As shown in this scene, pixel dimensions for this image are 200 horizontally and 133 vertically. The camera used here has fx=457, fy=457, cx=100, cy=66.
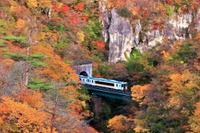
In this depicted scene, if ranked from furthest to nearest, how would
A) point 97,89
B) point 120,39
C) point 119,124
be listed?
point 120,39 → point 97,89 → point 119,124

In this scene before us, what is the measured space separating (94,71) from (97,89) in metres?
3.37

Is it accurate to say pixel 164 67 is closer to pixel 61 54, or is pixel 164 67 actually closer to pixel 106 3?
pixel 61 54

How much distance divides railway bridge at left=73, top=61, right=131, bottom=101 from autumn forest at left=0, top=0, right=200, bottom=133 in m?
0.41

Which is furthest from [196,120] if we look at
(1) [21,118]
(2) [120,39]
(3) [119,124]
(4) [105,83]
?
(2) [120,39]

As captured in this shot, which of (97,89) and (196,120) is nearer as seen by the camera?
(196,120)

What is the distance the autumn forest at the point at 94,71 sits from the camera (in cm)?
1530

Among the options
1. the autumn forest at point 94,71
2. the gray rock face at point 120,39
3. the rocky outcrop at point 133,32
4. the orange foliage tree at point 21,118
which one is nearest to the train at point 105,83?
the autumn forest at point 94,71

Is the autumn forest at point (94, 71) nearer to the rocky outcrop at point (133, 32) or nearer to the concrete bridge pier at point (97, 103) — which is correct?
the concrete bridge pier at point (97, 103)

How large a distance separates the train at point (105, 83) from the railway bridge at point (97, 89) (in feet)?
0.65

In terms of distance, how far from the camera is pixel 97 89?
3028cm

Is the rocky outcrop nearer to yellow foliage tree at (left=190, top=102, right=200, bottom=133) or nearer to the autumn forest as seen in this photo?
the autumn forest

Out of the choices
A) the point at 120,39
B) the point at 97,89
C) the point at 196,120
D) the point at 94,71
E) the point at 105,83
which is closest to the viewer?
the point at 196,120

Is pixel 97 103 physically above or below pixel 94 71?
below

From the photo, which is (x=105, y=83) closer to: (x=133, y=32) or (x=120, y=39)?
(x=120, y=39)
